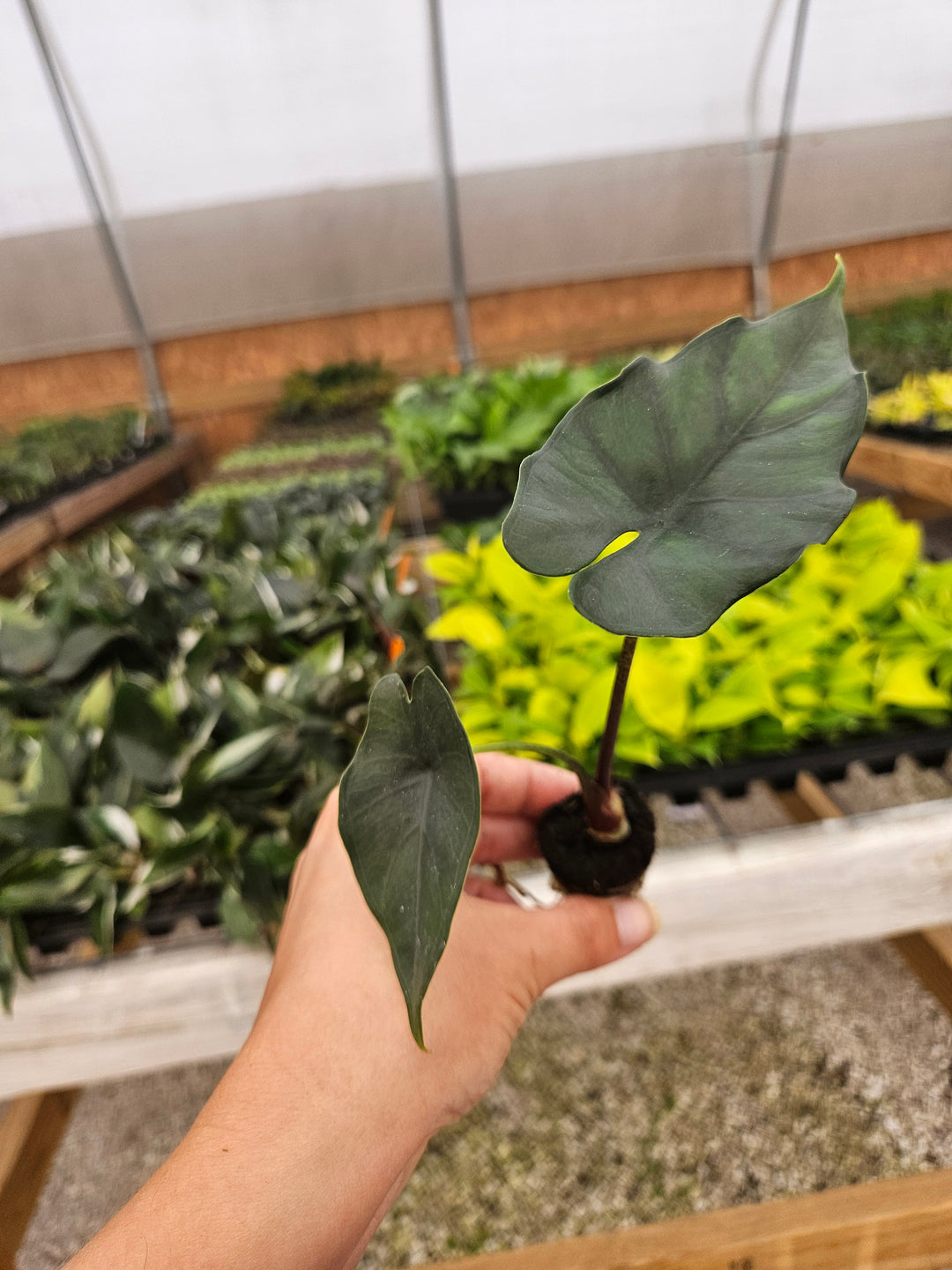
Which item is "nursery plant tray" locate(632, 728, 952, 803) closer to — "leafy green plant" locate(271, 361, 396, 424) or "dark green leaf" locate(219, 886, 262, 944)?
"dark green leaf" locate(219, 886, 262, 944)

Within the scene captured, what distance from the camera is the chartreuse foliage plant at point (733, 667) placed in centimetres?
74

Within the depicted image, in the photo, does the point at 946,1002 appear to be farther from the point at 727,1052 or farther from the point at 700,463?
the point at 700,463

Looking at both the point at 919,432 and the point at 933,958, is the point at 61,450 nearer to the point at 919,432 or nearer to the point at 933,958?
the point at 919,432

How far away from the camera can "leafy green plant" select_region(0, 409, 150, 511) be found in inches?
82.8

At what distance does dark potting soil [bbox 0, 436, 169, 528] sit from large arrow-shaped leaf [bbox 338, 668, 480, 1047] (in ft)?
6.68

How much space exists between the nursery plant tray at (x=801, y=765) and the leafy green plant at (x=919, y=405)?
95 centimetres

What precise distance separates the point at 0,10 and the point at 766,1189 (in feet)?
15.0

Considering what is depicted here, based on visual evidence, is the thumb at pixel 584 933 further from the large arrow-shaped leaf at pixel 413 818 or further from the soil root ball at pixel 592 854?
the large arrow-shaped leaf at pixel 413 818

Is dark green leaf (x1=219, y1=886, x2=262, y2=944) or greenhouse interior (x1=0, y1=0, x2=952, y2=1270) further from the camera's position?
dark green leaf (x1=219, y1=886, x2=262, y2=944)

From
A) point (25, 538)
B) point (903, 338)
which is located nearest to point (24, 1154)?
point (25, 538)

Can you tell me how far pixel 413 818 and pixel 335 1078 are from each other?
0.57 feet

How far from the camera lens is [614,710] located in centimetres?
35

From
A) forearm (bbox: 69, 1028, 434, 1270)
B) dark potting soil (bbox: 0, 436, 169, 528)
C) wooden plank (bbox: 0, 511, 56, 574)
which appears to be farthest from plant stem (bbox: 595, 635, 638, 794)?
dark potting soil (bbox: 0, 436, 169, 528)

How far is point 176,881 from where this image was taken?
0.74 m
